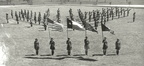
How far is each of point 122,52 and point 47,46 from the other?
5.52 m

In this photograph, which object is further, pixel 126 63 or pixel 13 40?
pixel 13 40

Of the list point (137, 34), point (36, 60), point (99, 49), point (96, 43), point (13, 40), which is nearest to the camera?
point (36, 60)

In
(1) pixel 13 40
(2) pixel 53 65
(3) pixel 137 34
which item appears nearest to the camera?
(2) pixel 53 65

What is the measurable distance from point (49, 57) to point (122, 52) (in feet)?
15.7

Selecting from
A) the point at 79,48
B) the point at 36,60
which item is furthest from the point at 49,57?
the point at 79,48

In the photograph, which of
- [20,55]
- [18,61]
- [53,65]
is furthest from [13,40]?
[53,65]

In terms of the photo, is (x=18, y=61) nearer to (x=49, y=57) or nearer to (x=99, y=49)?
(x=49, y=57)

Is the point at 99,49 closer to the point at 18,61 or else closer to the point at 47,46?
the point at 47,46

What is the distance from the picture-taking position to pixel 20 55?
16531 millimetres

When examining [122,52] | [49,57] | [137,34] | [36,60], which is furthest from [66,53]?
[137,34]

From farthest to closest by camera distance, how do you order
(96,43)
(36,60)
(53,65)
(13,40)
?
(13,40) < (96,43) < (36,60) < (53,65)

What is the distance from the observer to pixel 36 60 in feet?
49.9

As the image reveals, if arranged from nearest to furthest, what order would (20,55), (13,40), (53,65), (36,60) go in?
(53,65) < (36,60) < (20,55) < (13,40)

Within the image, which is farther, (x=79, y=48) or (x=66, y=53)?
A: (x=79, y=48)
